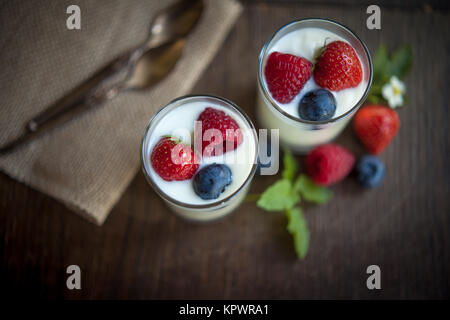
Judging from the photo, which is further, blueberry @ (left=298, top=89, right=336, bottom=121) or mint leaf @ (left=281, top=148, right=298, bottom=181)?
mint leaf @ (left=281, top=148, right=298, bottom=181)

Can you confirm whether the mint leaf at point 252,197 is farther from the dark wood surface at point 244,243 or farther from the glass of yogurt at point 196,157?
the glass of yogurt at point 196,157

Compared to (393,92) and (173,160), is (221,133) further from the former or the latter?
(393,92)

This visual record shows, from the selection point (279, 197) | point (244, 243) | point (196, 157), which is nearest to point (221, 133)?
point (196, 157)

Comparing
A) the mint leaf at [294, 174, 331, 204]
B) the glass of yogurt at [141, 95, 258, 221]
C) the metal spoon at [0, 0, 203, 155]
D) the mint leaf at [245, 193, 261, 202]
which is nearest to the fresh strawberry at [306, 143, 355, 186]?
the mint leaf at [294, 174, 331, 204]

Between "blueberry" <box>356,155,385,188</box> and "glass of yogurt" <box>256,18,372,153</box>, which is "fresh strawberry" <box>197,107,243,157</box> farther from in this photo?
"blueberry" <box>356,155,385,188</box>

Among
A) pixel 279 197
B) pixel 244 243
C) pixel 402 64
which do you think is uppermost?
pixel 402 64

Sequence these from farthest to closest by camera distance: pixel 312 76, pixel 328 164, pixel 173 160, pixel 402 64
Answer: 1. pixel 402 64
2. pixel 328 164
3. pixel 312 76
4. pixel 173 160
